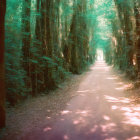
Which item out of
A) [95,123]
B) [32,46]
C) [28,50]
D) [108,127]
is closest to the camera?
[108,127]

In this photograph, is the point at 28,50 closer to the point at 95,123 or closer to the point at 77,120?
the point at 77,120

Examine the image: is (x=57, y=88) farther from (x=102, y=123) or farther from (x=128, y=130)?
(x=128, y=130)

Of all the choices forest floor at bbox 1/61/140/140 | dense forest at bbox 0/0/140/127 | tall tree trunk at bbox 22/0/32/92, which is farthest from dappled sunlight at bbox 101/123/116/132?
tall tree trunk at bbox 22/0/32/92

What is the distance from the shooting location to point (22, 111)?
7395 millimetres

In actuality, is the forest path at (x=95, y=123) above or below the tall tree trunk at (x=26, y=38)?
below

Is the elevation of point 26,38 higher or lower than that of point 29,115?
higher

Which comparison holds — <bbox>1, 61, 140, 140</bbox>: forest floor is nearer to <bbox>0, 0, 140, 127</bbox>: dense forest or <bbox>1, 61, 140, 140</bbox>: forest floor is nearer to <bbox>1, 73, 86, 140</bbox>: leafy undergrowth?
<bbox>1, 73, 86, 140</bbox>: leafy undergrowth

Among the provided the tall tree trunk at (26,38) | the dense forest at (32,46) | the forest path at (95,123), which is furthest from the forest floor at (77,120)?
the tall tree trunk at (26,38)

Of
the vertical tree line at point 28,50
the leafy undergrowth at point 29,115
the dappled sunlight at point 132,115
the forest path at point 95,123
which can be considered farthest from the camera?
the vertical tree line at point 28,50

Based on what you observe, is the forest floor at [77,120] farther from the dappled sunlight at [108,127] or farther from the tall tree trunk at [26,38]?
the tall tree trunk at [26,38]

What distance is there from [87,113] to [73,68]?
575 inches

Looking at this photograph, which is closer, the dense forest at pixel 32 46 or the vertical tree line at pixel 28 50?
the dense forest at pixel 32 46

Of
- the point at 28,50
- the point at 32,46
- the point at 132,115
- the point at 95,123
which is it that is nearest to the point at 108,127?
the point at 95,123

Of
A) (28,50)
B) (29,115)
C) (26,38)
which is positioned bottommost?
(29,115)
